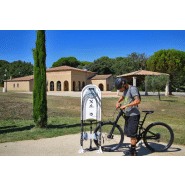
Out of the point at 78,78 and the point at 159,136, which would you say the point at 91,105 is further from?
the point at 78,78

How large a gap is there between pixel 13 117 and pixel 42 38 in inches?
157

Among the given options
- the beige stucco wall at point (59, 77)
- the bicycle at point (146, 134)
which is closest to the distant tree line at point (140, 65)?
the beige stucco wall at point (59, 77)

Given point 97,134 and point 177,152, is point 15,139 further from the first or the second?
point 177,152

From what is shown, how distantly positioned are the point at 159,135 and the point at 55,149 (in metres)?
2.34

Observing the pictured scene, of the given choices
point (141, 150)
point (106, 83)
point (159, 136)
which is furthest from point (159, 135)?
point (106, 83)

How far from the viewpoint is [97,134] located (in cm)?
355

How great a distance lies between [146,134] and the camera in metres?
3.51

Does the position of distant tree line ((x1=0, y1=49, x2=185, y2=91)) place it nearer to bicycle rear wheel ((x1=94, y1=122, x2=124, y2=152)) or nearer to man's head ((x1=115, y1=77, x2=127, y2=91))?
bicycle rear wheel ((x1=94, y1=122, x2=124, y2=152))

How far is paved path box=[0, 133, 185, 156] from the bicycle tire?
13cm

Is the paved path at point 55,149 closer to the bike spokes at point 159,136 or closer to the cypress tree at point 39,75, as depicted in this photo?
the bike spokes at point 159,136

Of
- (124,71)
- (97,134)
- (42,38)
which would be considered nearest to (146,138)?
(97,134)

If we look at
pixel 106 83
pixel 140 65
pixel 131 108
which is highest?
pixel 140 65

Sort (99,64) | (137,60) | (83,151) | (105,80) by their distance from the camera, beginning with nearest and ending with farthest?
(83,151), (105,80), (137,60), (99,64)

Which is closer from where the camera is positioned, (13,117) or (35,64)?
(35,64)
